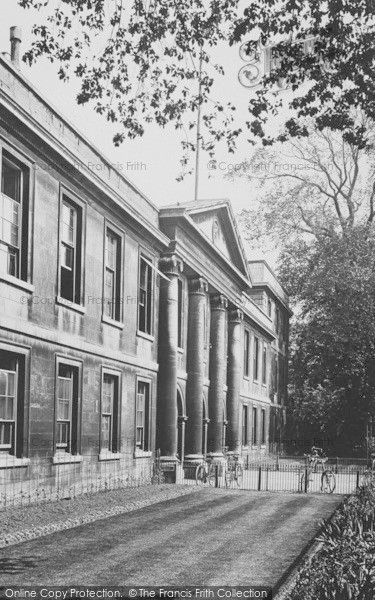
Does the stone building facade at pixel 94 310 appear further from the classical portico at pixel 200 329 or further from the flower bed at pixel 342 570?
the flower bed at pixel 342 570

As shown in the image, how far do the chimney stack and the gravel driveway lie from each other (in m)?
9.87

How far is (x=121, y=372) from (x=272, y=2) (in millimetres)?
13956

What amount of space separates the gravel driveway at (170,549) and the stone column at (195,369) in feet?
36.9

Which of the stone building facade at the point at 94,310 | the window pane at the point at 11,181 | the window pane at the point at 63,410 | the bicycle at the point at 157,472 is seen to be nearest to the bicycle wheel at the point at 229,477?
the stone building facade at the point at 94,310

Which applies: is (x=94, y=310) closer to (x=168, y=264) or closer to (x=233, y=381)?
(x=168, y=264)

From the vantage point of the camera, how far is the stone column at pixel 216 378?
1332 inches

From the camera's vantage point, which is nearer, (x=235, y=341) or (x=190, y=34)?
→ (x=190, y=34)

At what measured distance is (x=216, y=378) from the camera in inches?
1331

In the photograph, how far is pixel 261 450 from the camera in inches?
1877

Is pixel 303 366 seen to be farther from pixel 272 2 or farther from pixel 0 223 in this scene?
pixel 272 2

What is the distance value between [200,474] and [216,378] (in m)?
6.21

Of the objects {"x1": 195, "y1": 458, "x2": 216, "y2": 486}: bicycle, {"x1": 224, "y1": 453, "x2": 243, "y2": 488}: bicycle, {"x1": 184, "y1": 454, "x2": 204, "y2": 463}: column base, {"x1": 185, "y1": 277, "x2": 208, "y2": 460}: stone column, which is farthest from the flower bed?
{"x1": 185, "y1": 277, "x2": 208, "y2": 460}: stone column

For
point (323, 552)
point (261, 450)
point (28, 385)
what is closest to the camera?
point (323, 552)

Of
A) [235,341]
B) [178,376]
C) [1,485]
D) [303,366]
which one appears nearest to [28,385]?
[1,485]
